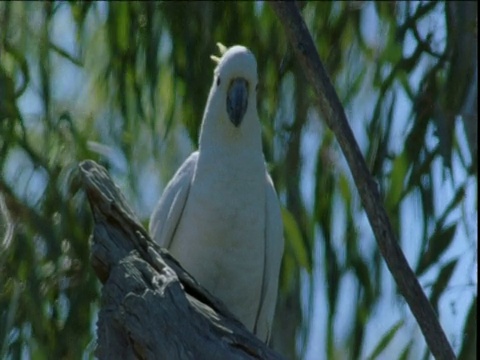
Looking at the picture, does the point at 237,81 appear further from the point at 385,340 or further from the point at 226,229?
the point at 385,340

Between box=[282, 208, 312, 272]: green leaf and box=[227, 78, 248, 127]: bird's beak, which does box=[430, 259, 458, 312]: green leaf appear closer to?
box=[282, 208, 312, 272]: green leaf

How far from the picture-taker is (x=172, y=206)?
2750mm

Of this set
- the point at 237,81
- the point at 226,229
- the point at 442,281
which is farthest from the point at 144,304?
the point at 442,281

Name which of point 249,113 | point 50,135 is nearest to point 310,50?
point 249,113

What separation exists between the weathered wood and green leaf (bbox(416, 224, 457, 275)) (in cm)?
87

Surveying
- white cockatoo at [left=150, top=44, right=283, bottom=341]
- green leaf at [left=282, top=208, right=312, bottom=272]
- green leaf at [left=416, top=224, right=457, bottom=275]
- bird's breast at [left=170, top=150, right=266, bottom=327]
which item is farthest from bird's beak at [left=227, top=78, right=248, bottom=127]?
green leaf at [left=416, top=224, right=457, bottom=275]

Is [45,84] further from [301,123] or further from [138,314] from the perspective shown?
[138,314]

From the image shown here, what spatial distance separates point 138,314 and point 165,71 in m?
1.38

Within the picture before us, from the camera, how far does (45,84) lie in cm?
314

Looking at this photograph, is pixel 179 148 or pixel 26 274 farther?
pixel 179 148

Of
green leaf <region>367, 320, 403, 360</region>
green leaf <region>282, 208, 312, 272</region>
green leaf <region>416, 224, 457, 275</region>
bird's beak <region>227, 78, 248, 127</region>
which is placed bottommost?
green leaf <region>367, 320, 403, 360</region>

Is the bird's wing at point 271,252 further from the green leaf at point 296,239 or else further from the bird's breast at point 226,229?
the green leaf at point 296,239

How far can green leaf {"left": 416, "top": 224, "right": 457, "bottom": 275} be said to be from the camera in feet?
9.71

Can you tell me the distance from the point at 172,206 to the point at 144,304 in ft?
2.25
